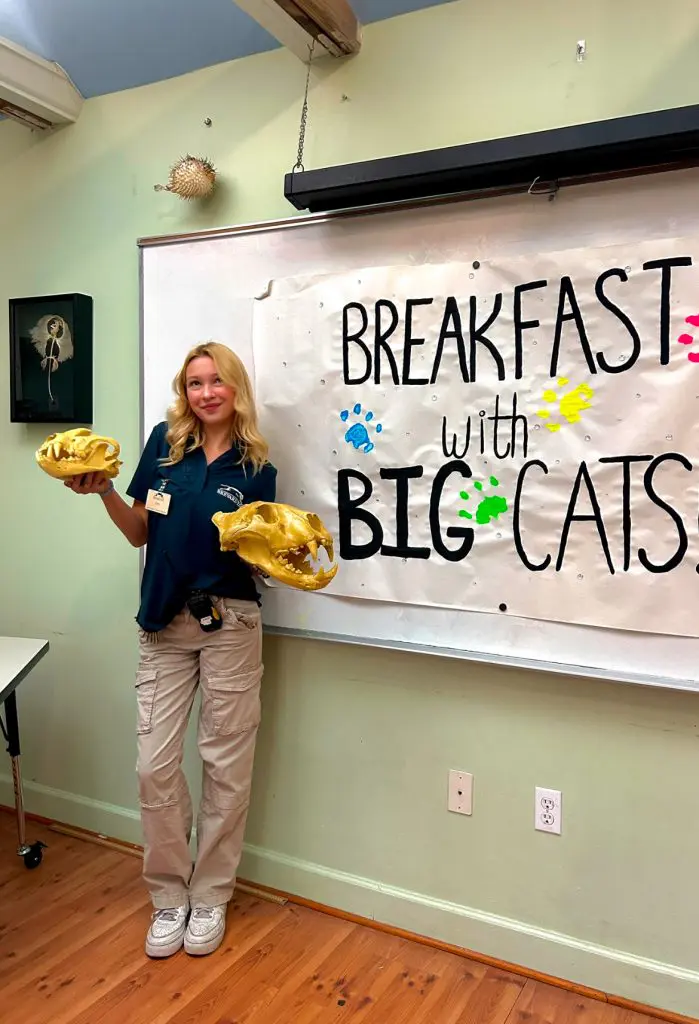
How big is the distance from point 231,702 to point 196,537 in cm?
43

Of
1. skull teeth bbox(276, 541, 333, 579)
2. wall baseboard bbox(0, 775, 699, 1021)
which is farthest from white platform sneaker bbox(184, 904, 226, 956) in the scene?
skull teeth bbox(276, 541, 333, 579)

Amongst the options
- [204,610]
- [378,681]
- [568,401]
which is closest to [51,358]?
[204,610]

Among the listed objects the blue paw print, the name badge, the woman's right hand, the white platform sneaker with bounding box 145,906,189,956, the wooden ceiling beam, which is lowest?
the white platform sneaker with bounding box 145,906,189,956

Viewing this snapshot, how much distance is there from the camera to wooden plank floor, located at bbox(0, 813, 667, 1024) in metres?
1.73

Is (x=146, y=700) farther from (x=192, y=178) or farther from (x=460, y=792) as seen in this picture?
(x=192, y=178)

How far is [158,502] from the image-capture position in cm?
196

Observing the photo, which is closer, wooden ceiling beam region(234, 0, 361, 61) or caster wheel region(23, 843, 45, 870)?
wooden ceiling beam region(234, 0, 361, 61)

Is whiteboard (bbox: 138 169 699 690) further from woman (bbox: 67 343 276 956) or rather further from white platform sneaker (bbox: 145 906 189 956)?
white platform sneaker (bbox: 145 906 189 956)

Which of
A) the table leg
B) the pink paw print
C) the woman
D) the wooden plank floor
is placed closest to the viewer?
the pink paw print

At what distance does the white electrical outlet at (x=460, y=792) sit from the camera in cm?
194

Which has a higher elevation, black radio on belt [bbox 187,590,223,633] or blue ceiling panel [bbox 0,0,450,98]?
blue ceiling panel [bbox 0,0,450,98]

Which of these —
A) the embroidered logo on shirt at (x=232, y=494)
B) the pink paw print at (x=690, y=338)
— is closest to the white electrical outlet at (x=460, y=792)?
the embroidered logo on shirt at (x=232, y=494)

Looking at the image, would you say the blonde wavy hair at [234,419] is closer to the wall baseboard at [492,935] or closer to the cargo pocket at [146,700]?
the cargo pocket at [146,700]

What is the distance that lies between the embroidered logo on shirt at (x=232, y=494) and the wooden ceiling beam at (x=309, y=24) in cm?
110
